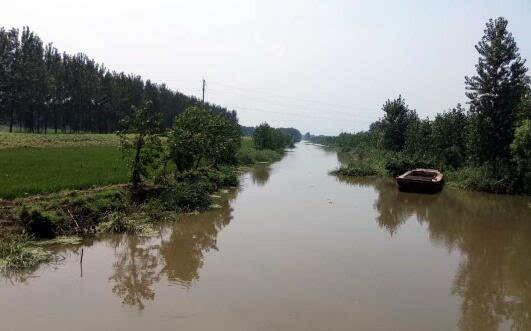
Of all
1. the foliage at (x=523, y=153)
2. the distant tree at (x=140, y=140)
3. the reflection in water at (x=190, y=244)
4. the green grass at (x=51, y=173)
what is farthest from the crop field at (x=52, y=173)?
the foliage at (x=523, y=153)

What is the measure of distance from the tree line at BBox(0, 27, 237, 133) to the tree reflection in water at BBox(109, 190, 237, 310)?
3501cm

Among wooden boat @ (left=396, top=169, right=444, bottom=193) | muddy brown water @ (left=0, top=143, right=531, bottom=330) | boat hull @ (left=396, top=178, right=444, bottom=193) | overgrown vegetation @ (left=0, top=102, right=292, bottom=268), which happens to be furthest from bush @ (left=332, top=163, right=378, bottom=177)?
muddy brown water @ (left=0, top=143, right=531, bottom=330)

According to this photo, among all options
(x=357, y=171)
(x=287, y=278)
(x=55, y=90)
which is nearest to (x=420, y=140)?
(x=357, y=171)

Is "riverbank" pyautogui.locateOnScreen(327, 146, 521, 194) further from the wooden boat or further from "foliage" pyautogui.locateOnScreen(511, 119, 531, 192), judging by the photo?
the wooden boat

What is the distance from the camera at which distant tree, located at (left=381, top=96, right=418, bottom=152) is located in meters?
42.2

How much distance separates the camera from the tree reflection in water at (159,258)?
866 centimetres

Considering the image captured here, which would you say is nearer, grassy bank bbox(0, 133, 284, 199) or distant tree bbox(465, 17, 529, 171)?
grassy bank bbox(0, 133, 284, 199)

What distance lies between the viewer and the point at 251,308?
25.3 feet

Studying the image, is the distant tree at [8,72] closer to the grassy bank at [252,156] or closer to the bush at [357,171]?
the grassy bank at [252,156]

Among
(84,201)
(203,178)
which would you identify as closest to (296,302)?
(84,201)

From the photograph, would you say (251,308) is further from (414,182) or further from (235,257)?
(414,182)

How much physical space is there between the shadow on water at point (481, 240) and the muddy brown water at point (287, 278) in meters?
0.05

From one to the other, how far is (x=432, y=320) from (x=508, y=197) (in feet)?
65.6

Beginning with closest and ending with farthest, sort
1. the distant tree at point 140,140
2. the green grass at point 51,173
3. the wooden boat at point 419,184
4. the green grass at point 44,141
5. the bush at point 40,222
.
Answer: the bush at point 40,222 < the green grass at point 51,173 < the distant tree at point 140,140 < the wooden boat at point 419,184 < the green grass at point 44,141
